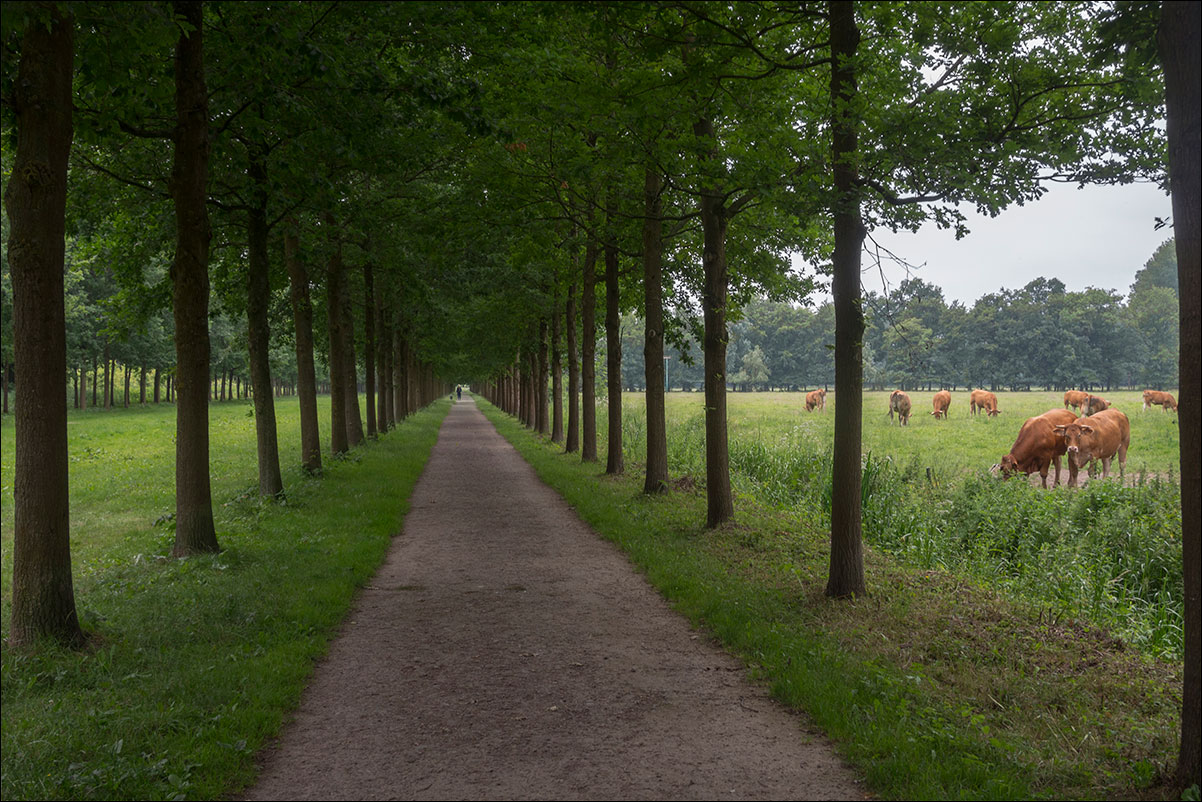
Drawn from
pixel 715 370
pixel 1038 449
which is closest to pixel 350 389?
pixel 715 370

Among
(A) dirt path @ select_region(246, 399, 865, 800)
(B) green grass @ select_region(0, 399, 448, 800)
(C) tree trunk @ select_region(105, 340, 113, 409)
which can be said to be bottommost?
(A) dirt path @ select_region(246, 399, 865, 800)

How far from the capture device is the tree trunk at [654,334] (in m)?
14.6

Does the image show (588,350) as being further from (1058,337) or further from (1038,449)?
(1058,337)

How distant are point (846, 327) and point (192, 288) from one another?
7458mm

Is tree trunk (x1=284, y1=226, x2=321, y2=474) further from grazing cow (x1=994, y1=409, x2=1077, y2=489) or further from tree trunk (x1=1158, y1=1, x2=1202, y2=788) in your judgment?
grazing cow (x1=994, y1=409, x2=1077, y2=489)

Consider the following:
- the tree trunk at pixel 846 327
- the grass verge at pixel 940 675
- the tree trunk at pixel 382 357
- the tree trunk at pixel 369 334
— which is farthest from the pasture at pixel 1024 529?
the tree trunk at pixel 382 357

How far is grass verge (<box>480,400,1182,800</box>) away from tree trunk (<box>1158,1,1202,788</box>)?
0.48m

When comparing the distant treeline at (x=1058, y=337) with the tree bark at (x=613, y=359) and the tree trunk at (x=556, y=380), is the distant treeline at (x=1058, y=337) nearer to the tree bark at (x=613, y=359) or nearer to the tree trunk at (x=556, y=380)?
the tree trunk at (x=556, y=380)

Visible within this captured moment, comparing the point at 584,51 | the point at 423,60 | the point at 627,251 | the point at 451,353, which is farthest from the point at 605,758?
the point at 451,353

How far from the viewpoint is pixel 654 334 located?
15.0 metres

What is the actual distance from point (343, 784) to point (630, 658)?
9.50 feet

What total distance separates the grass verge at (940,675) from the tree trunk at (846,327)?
1.60 ft

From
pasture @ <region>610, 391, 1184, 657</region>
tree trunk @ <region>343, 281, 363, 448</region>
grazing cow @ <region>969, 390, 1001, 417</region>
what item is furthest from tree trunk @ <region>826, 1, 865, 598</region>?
grazing cow @ <region>969, 390, 1001, 417</region>

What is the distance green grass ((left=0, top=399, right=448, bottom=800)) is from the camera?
178 inches
